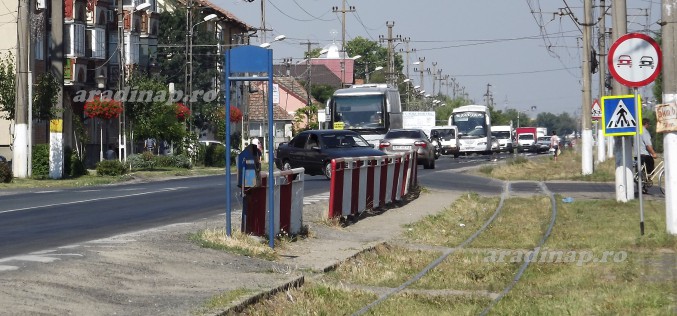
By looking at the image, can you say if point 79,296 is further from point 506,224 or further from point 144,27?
point 144,27

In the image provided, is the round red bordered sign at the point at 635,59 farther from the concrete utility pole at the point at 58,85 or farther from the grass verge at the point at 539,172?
the concrete utility pole at the point at 58,85

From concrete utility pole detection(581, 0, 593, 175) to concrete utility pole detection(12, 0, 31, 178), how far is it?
20455mm

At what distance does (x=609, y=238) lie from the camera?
1720 centimetres

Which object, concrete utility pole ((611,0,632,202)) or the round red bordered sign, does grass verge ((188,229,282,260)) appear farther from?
concrete utility pole ((611,0,632,202))

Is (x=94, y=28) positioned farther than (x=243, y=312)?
Yes

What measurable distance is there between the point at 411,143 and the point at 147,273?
33646mm

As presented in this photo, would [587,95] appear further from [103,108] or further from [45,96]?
[103,108]

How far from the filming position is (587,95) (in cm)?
4181

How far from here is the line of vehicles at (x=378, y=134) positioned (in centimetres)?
3450

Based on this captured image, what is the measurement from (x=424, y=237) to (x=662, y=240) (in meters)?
4.25

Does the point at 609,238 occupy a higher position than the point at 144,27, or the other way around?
the point at 144,27

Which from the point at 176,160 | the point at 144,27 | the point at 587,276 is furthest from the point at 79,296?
the point at 144,27

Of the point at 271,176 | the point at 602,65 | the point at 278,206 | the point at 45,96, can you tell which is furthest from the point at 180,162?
the point at 271,176

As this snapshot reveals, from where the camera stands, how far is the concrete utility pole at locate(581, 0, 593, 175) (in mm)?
41406
